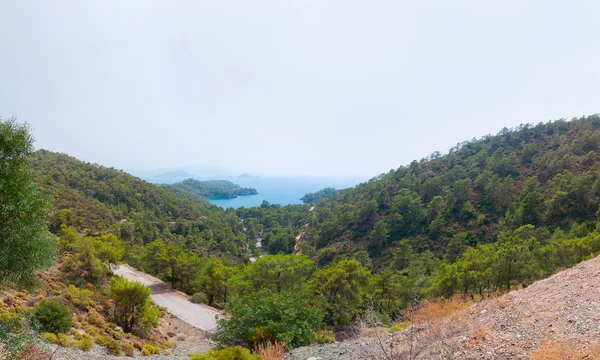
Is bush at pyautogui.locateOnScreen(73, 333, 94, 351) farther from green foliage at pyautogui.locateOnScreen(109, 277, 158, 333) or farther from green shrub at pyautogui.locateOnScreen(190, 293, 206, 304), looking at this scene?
green shrub at pyautogui.locateOnScreen(190, 293, 206, 304)

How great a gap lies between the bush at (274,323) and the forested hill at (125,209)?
3119 centimetres

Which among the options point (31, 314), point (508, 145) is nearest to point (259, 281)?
point (31, 314)

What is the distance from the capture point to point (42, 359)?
269 inches

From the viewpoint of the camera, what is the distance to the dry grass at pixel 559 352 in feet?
15.4

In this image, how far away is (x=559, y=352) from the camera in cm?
488

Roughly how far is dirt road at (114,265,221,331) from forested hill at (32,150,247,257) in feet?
42.2

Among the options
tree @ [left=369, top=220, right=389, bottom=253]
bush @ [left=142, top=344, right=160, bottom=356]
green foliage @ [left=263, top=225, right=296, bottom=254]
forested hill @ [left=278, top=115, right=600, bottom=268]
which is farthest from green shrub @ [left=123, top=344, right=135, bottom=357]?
green foliage @ [left=263, top=225, right=296, bottom=254]

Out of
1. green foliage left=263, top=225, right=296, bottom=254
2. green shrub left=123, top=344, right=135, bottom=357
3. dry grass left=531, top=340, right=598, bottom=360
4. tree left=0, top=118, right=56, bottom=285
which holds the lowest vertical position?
green foliage left=263, top=225, right=296, bottom=254

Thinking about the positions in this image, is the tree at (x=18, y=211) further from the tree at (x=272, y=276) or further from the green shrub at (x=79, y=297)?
the tree at (x=272, y=276)

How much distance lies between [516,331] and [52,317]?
48.9 feet

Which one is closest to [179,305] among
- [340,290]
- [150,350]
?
[150,350]

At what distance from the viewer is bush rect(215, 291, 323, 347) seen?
418 inches

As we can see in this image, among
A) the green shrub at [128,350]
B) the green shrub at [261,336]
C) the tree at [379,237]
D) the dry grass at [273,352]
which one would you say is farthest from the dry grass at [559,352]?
the tree at [379,237]

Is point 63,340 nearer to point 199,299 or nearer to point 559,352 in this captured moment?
point 559,352
